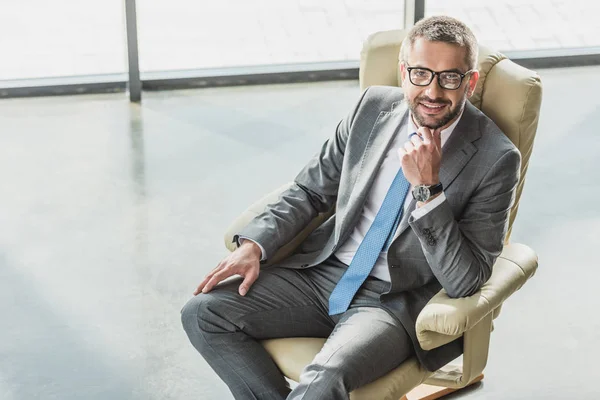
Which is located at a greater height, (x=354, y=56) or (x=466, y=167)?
(x=466, y=167)

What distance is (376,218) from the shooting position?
3.12 meters

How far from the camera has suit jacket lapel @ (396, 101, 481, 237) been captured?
2963 millimetres

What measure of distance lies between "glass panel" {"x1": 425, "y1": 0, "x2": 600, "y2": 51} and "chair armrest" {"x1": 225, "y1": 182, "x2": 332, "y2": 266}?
12.1 ft

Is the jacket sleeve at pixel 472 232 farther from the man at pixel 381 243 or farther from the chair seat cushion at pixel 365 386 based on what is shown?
the chair seat cushion at pixel 365 386

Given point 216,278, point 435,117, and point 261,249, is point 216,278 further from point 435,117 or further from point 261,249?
point 435,117

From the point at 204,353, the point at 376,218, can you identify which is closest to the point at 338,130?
the point at 376,218

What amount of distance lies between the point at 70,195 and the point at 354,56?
2391 mm

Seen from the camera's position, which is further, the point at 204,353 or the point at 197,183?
the point at 197,183

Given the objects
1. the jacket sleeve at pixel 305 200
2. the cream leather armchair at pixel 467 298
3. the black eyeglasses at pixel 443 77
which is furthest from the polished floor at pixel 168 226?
the black eyeglasses at pixel 443 77

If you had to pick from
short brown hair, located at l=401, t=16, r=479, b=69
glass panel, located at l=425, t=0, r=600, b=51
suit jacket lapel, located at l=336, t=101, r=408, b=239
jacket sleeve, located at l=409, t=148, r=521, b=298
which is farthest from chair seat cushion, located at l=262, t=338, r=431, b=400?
glass panel, located at l=425, t=0, r=600, b=51

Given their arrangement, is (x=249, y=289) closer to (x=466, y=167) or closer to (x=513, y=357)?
(x=466, y=167)

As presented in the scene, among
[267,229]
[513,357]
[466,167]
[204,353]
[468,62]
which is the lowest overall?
[513,357]

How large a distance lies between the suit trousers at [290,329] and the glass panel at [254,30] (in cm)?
342

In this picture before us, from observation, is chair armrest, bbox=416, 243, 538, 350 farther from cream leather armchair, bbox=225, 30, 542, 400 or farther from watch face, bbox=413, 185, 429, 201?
watch face, bbox=413, 185, 429, 201
